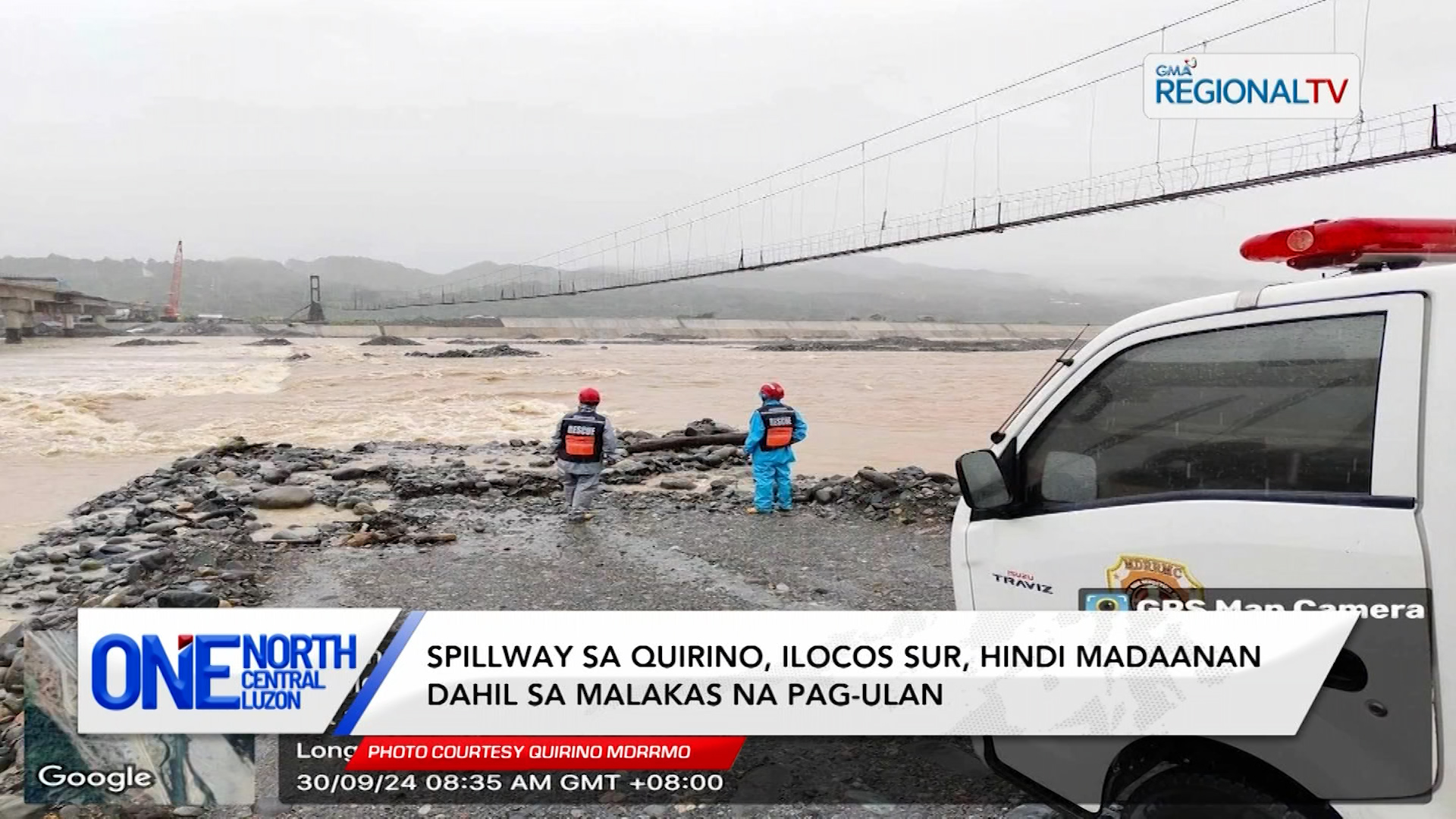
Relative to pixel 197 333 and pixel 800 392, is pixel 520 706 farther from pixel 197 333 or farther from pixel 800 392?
pixel 197 333

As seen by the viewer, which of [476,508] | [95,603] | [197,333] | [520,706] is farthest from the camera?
[197,333]

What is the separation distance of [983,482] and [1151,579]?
639 millimetres

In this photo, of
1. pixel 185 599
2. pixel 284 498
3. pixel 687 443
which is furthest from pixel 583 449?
pixel 687 443

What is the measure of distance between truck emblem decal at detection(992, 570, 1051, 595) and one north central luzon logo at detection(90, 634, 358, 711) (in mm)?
2090

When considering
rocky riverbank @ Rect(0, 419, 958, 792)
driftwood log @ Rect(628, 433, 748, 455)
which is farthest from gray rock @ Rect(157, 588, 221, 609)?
driftwood log @ Rect(628, 433, 748, 455)

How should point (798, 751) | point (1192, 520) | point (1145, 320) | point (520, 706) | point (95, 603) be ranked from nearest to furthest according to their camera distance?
point (1192, 520) < point (1145, 320) < point (520, 706) < point (798, 751) < point (95, 603)

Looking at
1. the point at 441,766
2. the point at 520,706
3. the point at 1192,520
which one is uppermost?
the point at 1192,520

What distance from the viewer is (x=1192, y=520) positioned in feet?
7.57

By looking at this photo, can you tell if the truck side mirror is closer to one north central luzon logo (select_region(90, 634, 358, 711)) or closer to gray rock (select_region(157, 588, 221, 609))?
one north central luzon logo (select_region(90, 634, 358, 711))

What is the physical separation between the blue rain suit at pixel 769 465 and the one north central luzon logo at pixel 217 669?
23.6 ft

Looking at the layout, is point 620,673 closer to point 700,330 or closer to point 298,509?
point 298,509

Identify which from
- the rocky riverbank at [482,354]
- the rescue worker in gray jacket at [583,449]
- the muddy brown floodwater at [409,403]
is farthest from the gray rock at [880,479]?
the rocky riverbank at [482,354]

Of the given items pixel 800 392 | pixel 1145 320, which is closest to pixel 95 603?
pixel 1145 320

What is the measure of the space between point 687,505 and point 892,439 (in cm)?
1030
